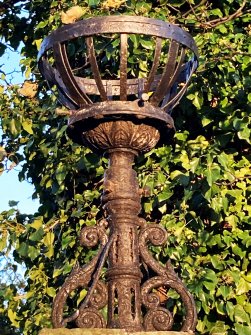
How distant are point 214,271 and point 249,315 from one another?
13.3 inches

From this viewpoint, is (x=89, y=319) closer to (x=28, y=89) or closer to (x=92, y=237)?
(x=92, y=237)

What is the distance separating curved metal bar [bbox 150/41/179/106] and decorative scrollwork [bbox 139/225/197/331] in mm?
485

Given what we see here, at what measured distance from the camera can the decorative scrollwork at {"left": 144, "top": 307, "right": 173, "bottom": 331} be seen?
3.11m

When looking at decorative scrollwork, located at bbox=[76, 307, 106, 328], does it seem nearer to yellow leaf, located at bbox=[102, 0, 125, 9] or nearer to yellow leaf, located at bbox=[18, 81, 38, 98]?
yellow leaf, located at bbox=[102, 0, 125, 9]

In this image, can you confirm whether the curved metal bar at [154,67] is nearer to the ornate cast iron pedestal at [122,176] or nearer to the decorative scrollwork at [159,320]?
the ornate cast iron pedestal at [122,176]

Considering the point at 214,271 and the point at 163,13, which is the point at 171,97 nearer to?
the point at 214,271

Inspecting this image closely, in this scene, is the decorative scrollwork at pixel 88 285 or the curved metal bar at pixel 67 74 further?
the curved metal bar at pixel 67 74

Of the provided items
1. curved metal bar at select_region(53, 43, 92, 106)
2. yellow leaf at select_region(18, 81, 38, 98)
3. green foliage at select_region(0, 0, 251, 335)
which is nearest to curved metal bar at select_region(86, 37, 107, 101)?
curved metal bar at select_region(53, 43, 92, 106)

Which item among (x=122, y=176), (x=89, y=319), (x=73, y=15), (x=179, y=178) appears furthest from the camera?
(x=179, y=178)

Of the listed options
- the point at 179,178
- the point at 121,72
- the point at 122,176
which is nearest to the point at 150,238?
the point at 122,176

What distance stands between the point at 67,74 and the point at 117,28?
27 cm

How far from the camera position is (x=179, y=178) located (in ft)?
17.4

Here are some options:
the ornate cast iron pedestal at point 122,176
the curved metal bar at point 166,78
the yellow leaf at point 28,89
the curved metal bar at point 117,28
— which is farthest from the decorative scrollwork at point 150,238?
the yellow leaf at point 28,89

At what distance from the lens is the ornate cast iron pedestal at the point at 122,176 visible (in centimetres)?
312
